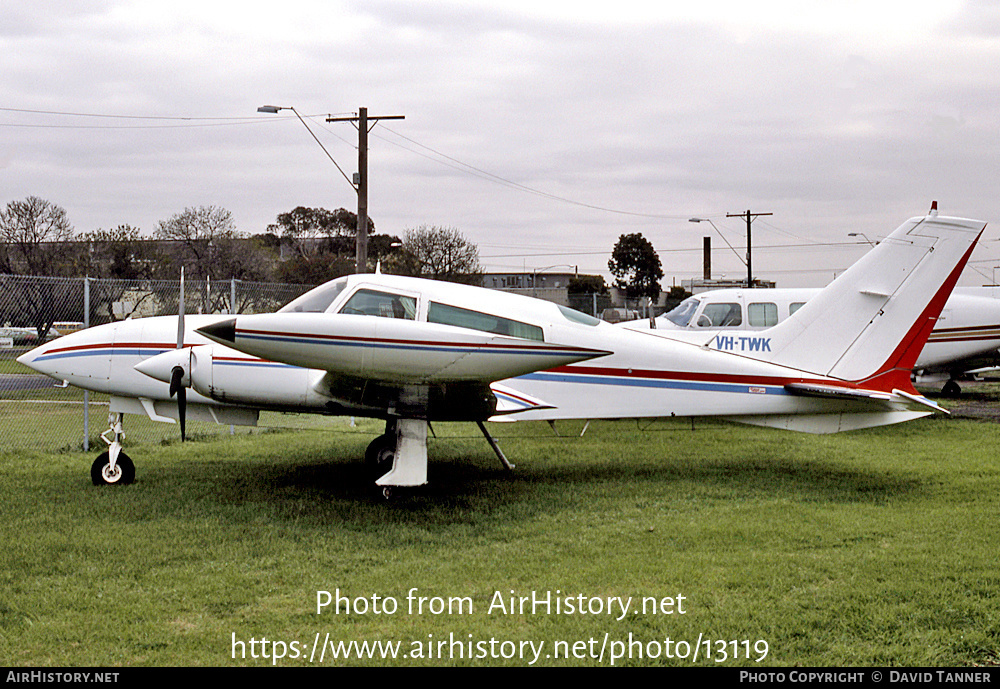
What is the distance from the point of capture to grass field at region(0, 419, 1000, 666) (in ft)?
15.6

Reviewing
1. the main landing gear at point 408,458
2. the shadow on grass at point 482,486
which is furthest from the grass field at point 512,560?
the main landing gear at point 408,458

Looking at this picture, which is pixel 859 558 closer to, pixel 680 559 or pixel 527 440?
pixel 680 559

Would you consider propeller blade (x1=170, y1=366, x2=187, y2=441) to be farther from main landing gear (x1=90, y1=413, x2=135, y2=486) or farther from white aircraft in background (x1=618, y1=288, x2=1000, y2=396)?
white aircraft in background (x1=618, y1=288, x2=1000, y2=396)

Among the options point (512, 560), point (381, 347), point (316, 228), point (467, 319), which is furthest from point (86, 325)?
point (316, 228)

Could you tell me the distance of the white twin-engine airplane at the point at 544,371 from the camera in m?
8.51

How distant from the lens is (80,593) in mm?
5602

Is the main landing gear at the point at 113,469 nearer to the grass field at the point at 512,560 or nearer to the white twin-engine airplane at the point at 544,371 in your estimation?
the white twin-engine airplane at the point at 544,371

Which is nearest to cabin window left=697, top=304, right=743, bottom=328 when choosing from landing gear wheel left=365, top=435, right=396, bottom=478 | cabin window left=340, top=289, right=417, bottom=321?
landing gear wheel left=365, top=435, right=396, bottom=478

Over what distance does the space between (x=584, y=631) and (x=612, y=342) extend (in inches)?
198

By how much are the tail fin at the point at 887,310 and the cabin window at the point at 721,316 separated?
21.8 ft

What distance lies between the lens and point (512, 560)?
253 inches

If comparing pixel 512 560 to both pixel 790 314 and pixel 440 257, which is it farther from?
pixel 440 257

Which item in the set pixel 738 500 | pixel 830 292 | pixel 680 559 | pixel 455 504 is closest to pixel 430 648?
pixel 680 559

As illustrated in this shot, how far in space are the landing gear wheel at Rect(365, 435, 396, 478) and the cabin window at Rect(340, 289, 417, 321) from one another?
6.30 feet
